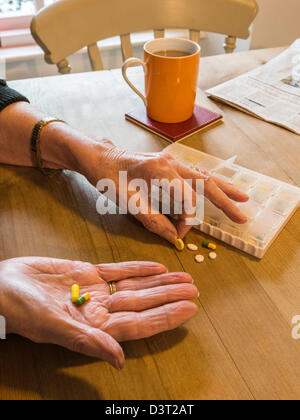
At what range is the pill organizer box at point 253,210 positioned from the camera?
2.27 ft

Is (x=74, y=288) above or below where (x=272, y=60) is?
below

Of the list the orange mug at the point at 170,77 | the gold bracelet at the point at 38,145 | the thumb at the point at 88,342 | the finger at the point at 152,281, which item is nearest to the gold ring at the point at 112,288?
the finger at the point at 152,281

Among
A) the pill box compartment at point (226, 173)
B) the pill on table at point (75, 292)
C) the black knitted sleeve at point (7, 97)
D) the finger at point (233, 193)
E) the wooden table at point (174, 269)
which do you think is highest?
the black knitted sleeve at point (7, 97)

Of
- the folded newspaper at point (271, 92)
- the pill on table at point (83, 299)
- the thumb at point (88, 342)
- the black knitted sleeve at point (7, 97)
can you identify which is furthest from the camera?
the folded newspaper at point (271, 92)

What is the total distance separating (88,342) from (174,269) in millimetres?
219

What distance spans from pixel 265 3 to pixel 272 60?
A: 3.98 feet

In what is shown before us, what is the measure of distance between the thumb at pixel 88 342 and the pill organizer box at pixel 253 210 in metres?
0.31

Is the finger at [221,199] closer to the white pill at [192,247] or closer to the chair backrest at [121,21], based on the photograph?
the white pill at [192,247]

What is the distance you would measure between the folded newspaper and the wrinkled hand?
0.39 meters

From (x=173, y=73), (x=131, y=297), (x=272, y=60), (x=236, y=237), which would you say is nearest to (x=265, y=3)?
(x=272, y=60)
